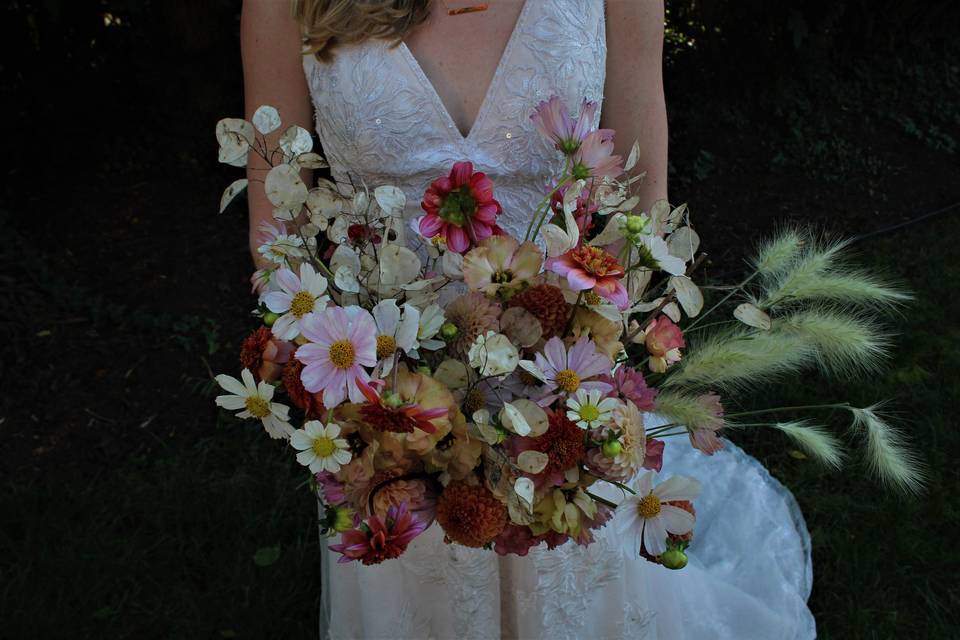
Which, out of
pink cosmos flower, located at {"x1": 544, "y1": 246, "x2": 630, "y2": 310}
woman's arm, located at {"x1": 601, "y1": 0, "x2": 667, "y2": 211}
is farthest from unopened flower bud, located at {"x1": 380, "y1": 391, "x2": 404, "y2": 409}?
woman's arm, located at {"x1": 601, "y1": 0, "x2": 667, "y2": 211}

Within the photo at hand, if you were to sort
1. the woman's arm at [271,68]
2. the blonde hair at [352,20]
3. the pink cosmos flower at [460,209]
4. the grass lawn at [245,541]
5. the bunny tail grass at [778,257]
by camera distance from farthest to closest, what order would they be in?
the grass lawn at [245,541], the woman's arm at [271,68], the blonde hair at [352,20], the bunny tail grass at [778,257], the pink cosmos flower at [460,209]

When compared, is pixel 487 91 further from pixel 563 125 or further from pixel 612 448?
pixel 612 448

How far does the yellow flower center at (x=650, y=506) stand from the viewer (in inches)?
38.3

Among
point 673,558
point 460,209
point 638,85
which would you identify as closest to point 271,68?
point 638,85

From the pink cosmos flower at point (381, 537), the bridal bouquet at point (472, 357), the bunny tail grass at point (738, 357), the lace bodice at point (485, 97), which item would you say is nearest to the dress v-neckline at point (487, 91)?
the lace bodice at point (485, 97)

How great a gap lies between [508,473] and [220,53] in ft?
9.65

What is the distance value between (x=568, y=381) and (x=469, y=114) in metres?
0.77

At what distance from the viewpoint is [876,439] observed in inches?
52.5

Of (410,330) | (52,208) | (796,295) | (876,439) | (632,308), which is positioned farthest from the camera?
(52,208)

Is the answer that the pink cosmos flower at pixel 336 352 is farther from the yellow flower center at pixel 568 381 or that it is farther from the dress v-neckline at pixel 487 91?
the dress v-neckline at pixel 487 91

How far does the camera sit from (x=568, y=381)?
2.87ft

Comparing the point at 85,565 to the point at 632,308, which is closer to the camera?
the point at 632,308

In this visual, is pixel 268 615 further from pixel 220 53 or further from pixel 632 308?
pixel 220 53

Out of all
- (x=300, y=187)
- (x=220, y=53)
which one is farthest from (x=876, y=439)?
(x=220, y=53)
